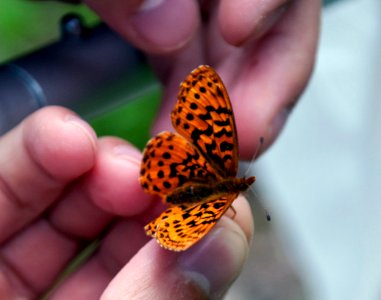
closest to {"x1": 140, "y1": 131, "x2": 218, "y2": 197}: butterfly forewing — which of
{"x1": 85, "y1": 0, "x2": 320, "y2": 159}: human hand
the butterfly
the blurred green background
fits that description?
the butterfly

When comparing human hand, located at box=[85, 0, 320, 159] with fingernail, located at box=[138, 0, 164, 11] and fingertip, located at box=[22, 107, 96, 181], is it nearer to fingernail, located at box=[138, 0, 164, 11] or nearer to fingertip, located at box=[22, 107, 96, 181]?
fingernail, located at box=[138, 0, 164, 11]

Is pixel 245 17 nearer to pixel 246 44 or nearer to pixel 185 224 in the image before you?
pixel 246 44

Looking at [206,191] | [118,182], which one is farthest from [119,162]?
[206,191]

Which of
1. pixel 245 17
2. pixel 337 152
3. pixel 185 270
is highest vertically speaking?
pixel 245 17

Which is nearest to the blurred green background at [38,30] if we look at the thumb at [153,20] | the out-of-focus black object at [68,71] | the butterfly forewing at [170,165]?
the out-of-focus black object at [68,71]

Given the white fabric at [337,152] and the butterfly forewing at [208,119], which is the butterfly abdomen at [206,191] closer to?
the butterfly forewing at [208,119]
